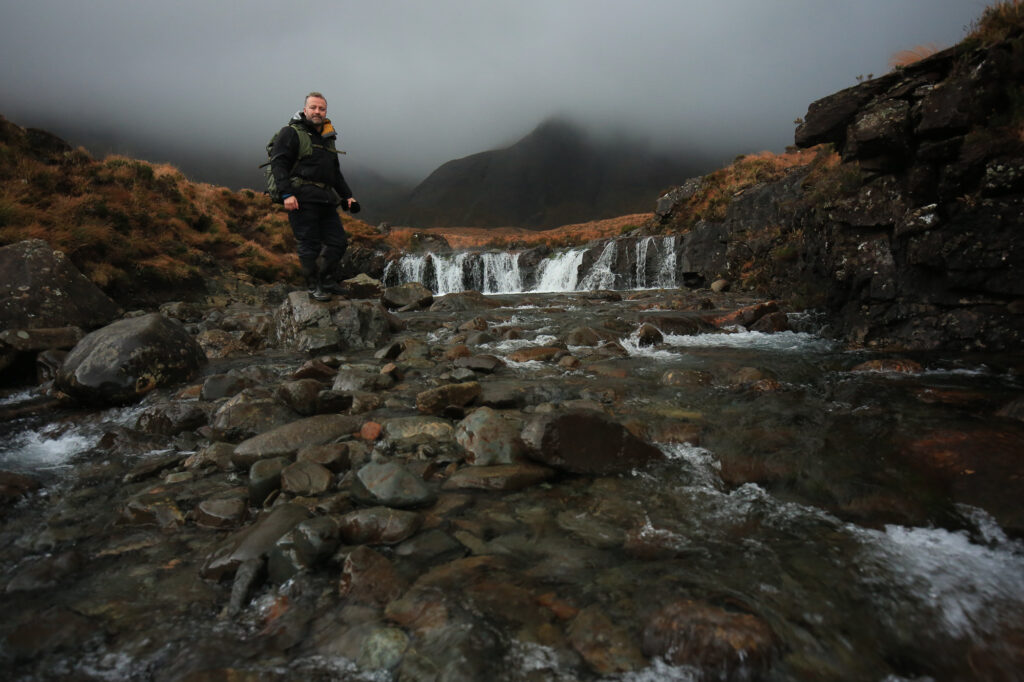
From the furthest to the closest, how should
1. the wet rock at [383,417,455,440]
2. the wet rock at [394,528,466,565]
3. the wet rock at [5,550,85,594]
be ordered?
the wet rock at [383,417,455,440], the wet rock at [394,528,466,565], the wet rock at [5,550,85,594]

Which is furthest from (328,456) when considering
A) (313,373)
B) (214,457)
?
(313,373)

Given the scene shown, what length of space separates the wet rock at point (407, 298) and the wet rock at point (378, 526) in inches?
488

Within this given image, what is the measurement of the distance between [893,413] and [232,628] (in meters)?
5.67

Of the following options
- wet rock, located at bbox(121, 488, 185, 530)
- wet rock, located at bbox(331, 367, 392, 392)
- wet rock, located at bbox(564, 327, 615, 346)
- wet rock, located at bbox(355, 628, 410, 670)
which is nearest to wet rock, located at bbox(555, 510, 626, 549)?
wet rock, located at bbox(355, 628, 410, 670)

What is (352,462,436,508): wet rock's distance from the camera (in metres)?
3.21

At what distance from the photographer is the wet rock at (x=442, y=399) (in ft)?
16.0

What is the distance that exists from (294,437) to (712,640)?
3674mm

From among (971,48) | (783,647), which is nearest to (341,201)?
(783,647)

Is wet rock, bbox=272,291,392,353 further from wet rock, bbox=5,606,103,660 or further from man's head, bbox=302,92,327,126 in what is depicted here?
wet rock, bbox=5,606,103,660

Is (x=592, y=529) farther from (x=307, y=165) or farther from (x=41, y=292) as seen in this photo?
(x=41, y=292)

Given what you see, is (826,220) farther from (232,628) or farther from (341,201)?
(232,628)

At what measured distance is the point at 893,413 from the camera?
4484mm

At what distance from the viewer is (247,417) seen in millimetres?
4793

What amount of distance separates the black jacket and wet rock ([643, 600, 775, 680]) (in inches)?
322
